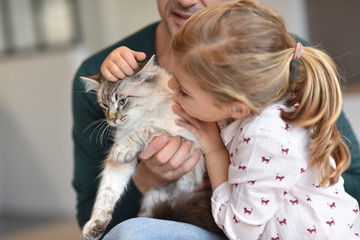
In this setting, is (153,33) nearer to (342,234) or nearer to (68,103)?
(342,234)

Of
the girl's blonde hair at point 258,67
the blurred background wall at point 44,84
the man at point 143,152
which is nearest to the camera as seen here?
the girl's blonde hair at point 258,67

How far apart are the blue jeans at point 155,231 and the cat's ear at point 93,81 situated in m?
0.47

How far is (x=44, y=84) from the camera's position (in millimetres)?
3521

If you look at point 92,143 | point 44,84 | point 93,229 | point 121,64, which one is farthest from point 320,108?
point 44,84

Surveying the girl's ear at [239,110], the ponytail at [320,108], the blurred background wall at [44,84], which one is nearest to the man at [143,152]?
the girl's ear at [239,110]

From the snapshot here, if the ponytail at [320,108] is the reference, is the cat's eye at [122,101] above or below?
below

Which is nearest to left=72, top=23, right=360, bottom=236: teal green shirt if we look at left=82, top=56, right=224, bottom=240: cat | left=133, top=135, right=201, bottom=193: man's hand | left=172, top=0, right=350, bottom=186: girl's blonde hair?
left=82, top=56, right=224, bottom=240: cat

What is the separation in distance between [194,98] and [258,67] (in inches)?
7.2

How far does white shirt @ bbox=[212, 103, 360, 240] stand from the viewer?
1.10 metres

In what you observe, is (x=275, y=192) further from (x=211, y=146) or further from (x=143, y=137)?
(x=143, y=137)

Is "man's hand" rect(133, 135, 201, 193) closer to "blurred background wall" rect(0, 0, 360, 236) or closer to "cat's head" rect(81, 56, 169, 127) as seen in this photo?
"cat's head" rect(81, 56, 169, 127)

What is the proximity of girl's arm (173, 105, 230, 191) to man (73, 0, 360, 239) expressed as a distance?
5 centimetres

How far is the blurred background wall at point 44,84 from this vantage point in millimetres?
3451

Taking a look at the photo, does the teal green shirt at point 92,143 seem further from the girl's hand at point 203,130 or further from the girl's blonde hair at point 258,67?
the girl's blonde hair at point 258,67
